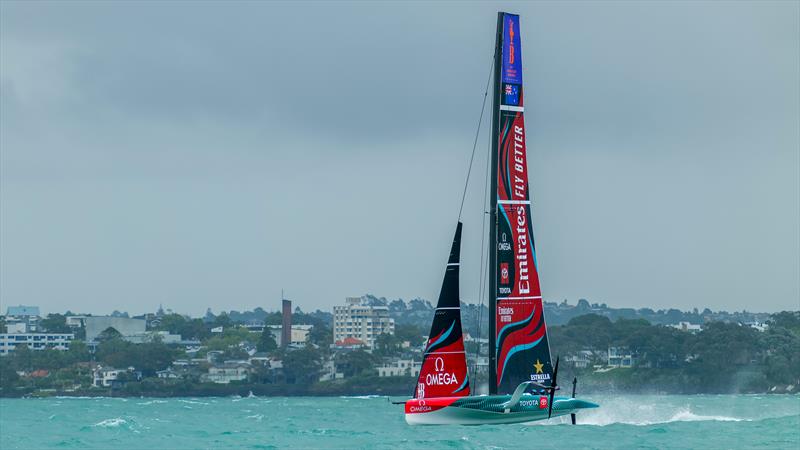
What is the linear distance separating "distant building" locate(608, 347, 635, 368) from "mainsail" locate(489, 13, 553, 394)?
138421mm

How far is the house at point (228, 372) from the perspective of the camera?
17756 cm

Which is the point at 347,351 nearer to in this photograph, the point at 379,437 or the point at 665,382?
the point at 665,382

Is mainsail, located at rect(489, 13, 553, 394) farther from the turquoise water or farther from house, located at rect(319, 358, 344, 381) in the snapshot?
house, located at rect(319, 358, 344, 381)

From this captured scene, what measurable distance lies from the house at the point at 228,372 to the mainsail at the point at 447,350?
14306 cm

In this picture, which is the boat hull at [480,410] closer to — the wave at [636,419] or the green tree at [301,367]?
the wave at [636,419]

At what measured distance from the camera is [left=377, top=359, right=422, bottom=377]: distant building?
582 ft

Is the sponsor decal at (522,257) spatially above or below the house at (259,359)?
below

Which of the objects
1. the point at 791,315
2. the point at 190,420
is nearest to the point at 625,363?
the point at 791,315

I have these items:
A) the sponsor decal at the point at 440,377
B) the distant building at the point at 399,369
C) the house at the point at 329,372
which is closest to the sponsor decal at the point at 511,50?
the sponsor decal at the point at 440,377

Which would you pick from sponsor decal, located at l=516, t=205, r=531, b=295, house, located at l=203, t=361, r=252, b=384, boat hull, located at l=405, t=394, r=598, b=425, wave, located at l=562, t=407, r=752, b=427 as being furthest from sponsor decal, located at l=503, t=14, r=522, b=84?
house, located at l=203, t=361, r=252, b=384

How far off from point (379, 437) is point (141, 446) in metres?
8.99

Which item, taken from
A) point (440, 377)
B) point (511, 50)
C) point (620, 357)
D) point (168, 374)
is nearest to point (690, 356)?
point (620, 357)

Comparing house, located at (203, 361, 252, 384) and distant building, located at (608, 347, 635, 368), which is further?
house, located at (203, 361, 252, 384)

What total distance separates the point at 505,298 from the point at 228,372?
14663 centimetres
